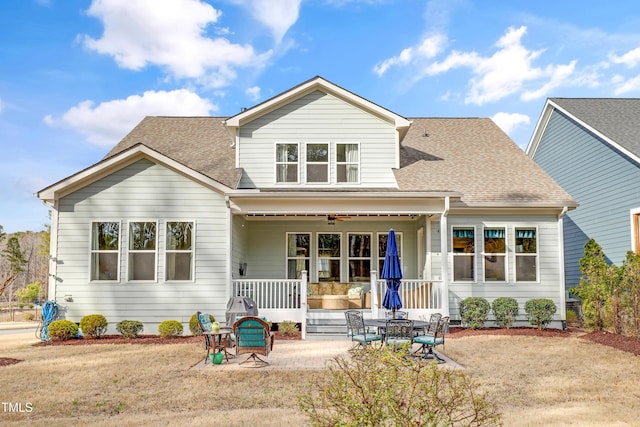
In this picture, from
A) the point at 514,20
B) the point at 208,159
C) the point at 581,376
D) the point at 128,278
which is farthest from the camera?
the point at 514,20

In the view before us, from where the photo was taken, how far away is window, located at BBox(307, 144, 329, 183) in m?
15.8

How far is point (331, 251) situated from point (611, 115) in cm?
1042

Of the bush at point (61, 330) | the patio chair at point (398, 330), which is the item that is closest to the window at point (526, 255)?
the patio chair at point (398, 330)

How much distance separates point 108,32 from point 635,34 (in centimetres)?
1880

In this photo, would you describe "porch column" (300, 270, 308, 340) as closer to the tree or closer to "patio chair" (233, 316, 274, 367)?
"patio chair" (233, 316, 274, 367)

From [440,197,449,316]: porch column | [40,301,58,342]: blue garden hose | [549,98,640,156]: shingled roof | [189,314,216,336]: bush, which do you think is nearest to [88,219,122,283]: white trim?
[40,301,58,342]: blue garden hose

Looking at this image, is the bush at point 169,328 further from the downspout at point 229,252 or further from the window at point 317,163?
the window at point 317,163

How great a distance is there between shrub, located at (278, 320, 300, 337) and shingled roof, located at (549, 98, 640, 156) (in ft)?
34.6

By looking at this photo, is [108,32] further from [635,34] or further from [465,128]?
[635,34]

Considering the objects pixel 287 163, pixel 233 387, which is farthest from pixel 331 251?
pixel 233 387

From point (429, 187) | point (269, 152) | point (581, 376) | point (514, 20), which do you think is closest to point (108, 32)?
point (269, 152)

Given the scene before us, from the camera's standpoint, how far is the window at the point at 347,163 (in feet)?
51.7

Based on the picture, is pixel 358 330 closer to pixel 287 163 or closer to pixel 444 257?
pixel 444 257

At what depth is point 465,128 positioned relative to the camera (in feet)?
63.6
